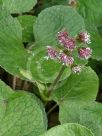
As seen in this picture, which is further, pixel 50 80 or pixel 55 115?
pixel 55 115

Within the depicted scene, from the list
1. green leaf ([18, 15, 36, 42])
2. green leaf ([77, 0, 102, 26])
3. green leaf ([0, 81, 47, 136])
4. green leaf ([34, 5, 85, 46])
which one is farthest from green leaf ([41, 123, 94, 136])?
green leaf ([77, 0, 102, 26])

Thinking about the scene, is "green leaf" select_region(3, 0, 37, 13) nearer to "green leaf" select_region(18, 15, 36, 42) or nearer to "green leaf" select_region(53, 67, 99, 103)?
"green leaf" select_region(18, 15, 36, 42)

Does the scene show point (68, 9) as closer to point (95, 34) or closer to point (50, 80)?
point (95, 34)

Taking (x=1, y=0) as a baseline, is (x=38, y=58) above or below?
below

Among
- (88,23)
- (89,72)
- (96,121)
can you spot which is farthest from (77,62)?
(88,23)

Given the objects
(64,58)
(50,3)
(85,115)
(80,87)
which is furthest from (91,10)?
(64,58)

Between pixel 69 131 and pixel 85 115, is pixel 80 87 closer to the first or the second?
pixel 85 115
